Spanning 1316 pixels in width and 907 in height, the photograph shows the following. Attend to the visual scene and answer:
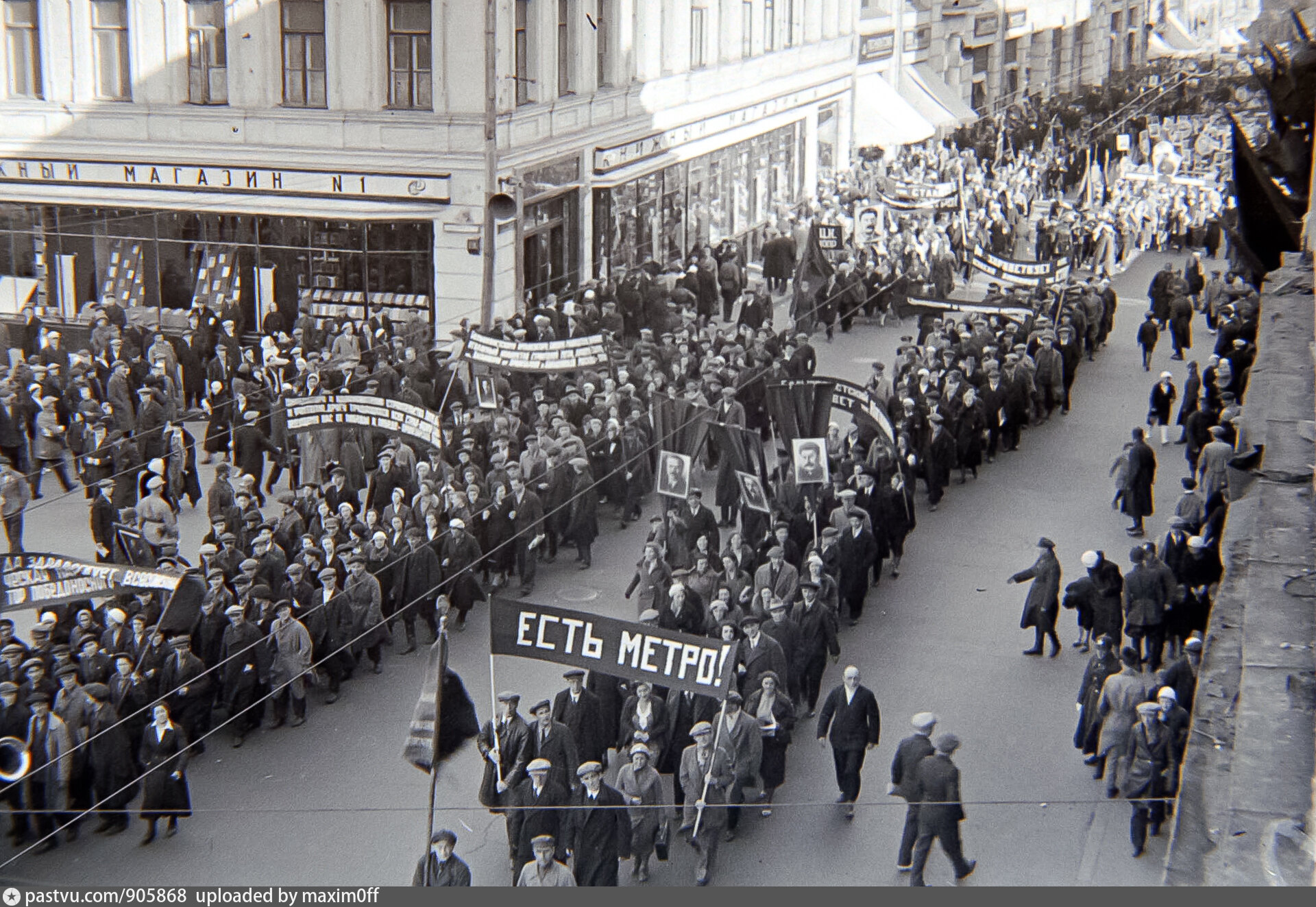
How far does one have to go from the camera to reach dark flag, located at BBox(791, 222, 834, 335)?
99.0 ft

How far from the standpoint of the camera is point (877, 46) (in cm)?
4953

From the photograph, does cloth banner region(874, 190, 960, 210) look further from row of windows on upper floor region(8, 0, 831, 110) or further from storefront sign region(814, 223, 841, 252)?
row of windows on upper floor region(8, 0, 831, 110)

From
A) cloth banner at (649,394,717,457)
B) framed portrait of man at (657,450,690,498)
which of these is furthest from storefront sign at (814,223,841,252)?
framed portrait of man at (657,450,690,498)

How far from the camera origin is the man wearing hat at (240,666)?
1338 centimetres

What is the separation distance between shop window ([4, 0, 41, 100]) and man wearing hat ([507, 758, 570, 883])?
20.8m

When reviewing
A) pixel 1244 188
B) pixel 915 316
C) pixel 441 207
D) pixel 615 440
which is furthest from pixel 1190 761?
pixel 915 316

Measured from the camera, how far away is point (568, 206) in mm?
30219

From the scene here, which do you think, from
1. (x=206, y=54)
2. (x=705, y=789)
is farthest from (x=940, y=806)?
(x=206, y=54)

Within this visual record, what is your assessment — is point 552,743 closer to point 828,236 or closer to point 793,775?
point 793,775

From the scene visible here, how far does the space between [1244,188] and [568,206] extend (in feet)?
76.8

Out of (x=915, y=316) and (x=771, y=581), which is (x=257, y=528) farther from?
(x=915, y=316)

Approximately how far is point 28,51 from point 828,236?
581 inches

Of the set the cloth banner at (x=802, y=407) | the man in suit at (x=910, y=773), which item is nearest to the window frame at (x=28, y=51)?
the cloth banner at (x=802, y=407)

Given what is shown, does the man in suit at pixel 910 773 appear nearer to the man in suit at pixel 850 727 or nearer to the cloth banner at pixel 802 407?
the man in suit at pixel 850 727
